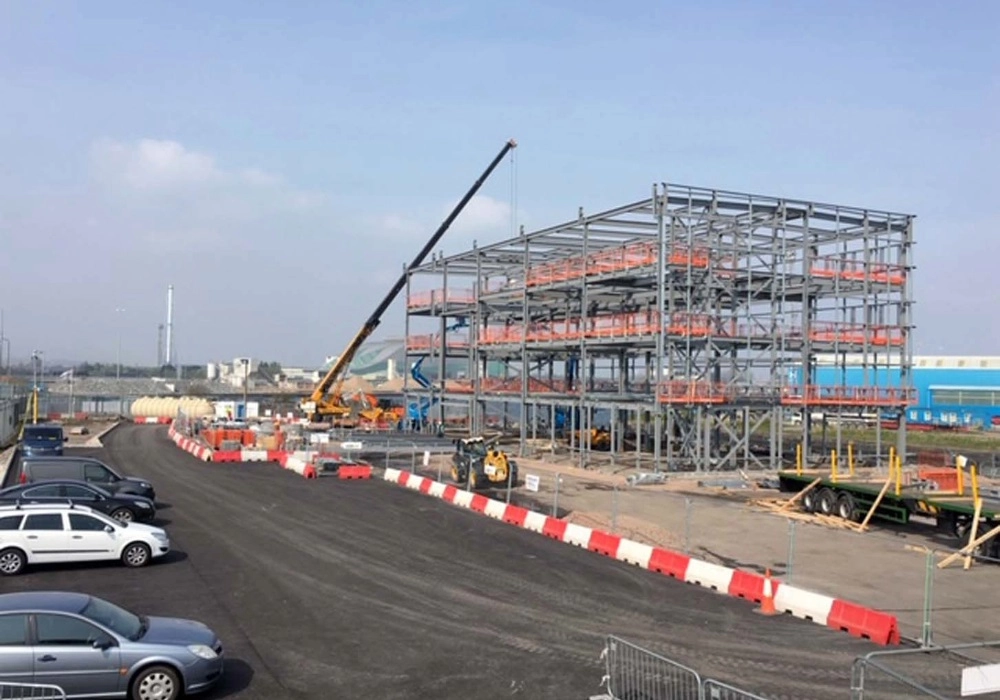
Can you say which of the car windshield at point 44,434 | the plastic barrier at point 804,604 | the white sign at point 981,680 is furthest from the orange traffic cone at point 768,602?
the car windshield at point 44,434

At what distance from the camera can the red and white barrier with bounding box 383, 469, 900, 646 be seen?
15.3m

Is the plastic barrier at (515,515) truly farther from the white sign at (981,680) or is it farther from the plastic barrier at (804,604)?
the white sign at (981,680)

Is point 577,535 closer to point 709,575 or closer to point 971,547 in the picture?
point 709,575

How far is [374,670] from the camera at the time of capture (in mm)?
12680

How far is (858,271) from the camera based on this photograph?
47.6 meters

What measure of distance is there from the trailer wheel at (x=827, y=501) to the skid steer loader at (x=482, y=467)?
10761 mm

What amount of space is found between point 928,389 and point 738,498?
231 feet

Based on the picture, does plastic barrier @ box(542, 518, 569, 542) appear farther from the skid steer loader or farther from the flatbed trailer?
the flatbed trailer

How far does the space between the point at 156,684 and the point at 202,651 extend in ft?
2.08

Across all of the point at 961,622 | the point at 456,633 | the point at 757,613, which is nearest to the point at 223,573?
the point at 456,633

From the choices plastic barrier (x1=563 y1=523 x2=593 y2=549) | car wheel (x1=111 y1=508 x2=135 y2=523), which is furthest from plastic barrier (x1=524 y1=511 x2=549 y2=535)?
car wheel (x1=111 y1=508 x2=135 y2=523)

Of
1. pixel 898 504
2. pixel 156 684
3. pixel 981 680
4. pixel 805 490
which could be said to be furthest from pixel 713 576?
pixel 805 490

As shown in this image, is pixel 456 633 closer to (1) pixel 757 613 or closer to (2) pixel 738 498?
(1) pixel 757 613

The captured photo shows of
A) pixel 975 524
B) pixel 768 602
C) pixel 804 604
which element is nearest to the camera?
pixel 804 604
